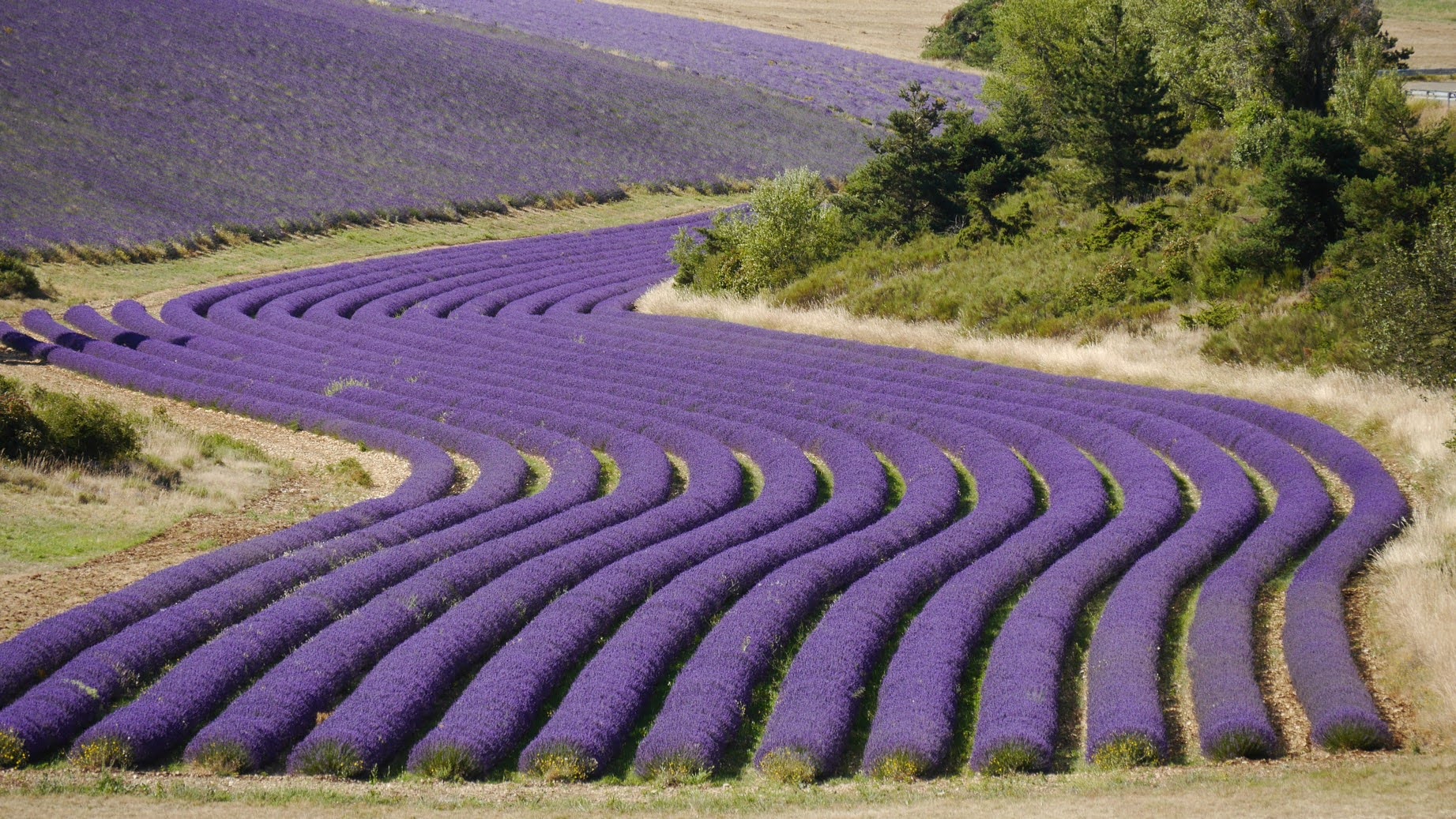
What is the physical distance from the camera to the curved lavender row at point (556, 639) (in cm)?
1037

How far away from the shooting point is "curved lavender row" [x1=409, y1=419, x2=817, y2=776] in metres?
10.4

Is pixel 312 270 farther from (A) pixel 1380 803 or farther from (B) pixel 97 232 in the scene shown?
(A) pixel 1380 803

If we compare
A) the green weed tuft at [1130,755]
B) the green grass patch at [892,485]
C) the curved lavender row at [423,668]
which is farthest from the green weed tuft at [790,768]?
the green grass patch at [892,485]

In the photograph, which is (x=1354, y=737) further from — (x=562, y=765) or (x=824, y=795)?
(x=562, y=765)

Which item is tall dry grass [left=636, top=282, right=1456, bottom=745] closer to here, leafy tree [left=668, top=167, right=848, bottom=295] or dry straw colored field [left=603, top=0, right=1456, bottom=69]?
leafy tree [left=668, top=167, right=848, bottom=295]

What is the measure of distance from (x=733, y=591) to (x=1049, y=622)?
3.45 metres

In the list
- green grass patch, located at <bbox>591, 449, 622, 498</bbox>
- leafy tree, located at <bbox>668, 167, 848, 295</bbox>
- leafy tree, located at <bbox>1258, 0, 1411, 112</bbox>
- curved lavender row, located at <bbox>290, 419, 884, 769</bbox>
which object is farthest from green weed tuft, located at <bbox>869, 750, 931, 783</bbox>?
leafy tree, located at <bbox>1258, 0, 1411, 112</bbox>

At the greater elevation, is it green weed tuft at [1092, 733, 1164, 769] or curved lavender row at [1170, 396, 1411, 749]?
curved lavender row at [1170, 396, 1411, 749]

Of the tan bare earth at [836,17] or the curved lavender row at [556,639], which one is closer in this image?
the curved lavender row at [556,639]

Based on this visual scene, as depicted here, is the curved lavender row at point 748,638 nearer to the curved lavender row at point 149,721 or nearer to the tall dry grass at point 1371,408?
the curved lavender row at point 149,721

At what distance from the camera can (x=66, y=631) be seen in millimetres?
12281

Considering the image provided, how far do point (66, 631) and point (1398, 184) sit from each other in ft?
85.9

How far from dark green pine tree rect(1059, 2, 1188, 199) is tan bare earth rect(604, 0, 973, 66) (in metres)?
62.1

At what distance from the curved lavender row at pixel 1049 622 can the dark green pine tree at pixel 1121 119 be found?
19.0 m
